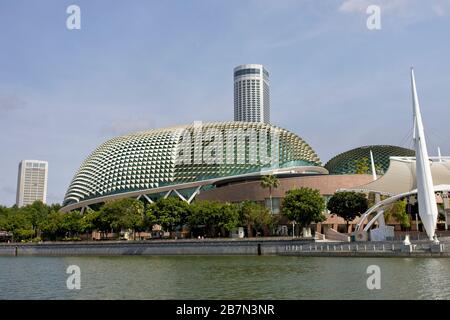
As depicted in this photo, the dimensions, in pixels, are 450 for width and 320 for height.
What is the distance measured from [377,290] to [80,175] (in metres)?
119

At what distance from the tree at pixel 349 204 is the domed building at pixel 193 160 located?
97.9 feet

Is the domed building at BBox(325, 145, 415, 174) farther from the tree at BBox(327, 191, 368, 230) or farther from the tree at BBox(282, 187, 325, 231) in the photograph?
the tree at BBox(282, 187, 325, 231)

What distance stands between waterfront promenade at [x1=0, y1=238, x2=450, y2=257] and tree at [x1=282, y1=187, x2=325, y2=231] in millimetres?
8191

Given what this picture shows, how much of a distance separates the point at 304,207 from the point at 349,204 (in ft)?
29.3

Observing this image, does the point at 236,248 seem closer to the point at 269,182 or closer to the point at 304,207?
the point at 304,207

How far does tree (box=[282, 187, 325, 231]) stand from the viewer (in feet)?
239

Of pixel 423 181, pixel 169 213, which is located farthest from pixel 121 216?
pixel 423 181

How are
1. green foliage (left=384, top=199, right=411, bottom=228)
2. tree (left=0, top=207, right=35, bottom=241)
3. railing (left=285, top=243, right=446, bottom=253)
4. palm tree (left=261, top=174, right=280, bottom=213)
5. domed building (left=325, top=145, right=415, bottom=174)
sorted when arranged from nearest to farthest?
1. railing (left=285, top=243, right=446, bottom=253)
2. green foliage (left=384, top=199, right=411, bottom=228)
3. palm tree (left=261, top=174, right=280, bottom=213)
4. tree (left=0, top=207, right=35, bottom=241)
5. domed building (left=325, top=145, right=415, bottom=174)

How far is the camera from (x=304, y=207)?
2859 inches

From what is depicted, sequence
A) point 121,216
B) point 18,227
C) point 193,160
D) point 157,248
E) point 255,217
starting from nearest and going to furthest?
point 157,248, point 255,217, point 121,216, point 18,227, point 193,160

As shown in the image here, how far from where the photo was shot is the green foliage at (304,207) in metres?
72.9

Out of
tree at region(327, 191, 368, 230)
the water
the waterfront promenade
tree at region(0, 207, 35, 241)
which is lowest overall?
the water

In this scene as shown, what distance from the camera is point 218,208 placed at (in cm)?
7969

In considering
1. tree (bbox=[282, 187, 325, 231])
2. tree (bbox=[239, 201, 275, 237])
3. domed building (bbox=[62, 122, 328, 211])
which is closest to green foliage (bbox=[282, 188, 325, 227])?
tree (bbox=[282, 187, 325, 231])
